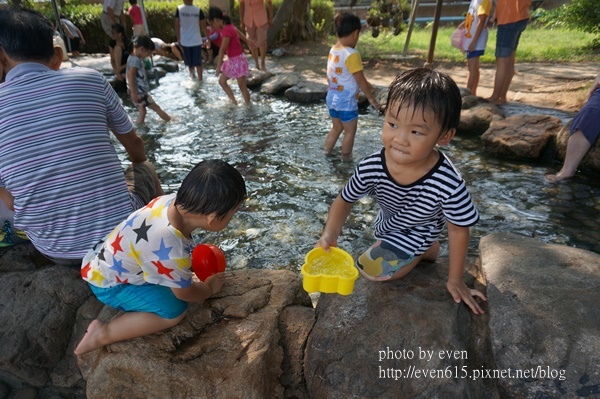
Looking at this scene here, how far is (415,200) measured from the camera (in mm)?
2182

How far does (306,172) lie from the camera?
15.6 ft

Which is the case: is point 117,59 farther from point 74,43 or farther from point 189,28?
point 74,43

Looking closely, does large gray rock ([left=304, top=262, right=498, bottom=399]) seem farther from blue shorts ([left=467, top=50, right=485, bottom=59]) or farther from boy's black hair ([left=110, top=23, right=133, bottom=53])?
boy's black hair ([left=110, top=23, right=133, bottom=53])

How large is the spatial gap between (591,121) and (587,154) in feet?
1.24

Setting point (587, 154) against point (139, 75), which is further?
point (139, 75)

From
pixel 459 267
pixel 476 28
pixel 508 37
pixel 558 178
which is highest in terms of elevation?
pixel 476 28

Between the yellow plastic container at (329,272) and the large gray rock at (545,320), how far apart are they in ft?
2.38

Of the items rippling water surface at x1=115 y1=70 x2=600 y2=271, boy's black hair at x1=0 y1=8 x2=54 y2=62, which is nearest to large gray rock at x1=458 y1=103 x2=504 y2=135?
rippling water surface at x1=115 y1=70 x2=600 y2=271

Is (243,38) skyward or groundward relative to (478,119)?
skyward

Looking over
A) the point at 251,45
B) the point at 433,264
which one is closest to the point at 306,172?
the point at 433,264

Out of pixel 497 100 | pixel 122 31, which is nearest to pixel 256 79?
pixel 122 31

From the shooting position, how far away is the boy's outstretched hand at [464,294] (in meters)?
2.13

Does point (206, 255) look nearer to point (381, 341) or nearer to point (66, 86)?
point (381, 341)

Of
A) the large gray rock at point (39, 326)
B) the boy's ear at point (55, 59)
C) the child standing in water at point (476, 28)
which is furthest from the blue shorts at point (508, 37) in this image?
the large gray rock at point (39, 326)
